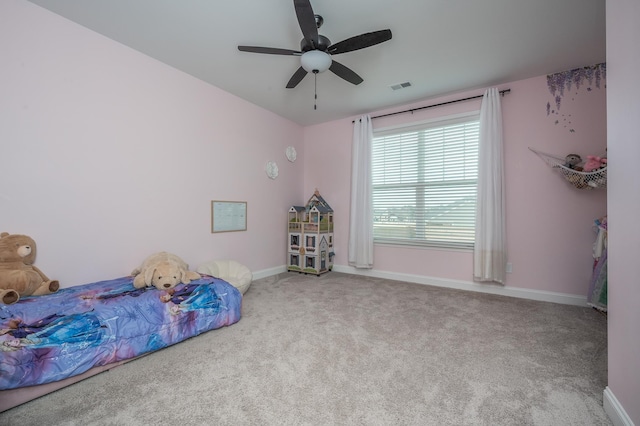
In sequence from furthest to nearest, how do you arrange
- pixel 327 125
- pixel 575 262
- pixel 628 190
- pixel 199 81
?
pixel 327 125
pixel 199 81
pixel 575 262
pixel 628 190

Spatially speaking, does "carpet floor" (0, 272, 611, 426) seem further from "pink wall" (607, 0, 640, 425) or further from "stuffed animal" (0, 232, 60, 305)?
"stuffed animal" (0, 232, 60, 305)

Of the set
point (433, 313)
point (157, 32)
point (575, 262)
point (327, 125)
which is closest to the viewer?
point (157, 32)

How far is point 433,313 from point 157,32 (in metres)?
3.62

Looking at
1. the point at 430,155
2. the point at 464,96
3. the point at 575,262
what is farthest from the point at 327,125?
the point at 575,262

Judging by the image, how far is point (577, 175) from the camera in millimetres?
2715

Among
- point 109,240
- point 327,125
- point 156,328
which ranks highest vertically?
point 327,125

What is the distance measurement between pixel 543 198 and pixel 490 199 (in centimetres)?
54

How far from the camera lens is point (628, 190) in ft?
3.84

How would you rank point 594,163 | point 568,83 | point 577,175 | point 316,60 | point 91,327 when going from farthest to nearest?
point 568,83
point 577,175
point 594,163
point 316,60
point 91,327

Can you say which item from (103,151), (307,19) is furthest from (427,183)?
(103,151)

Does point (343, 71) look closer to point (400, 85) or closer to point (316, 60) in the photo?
point (316, 60)

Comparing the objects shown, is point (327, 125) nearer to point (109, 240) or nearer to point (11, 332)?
point (109, 240)

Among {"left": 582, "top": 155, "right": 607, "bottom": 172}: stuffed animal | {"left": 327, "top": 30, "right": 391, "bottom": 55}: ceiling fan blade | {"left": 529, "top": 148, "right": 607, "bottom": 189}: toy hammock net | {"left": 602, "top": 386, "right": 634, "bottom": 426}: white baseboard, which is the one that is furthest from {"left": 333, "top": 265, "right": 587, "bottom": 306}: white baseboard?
{"left": 327, "top": 30, "right": 391, "bottom": 55}: ceiling fan blade

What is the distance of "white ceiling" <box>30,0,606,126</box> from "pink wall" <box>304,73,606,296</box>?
0.33 m
